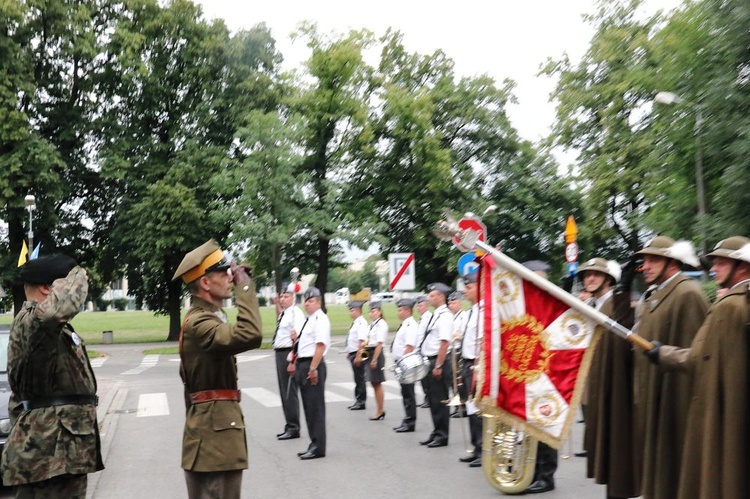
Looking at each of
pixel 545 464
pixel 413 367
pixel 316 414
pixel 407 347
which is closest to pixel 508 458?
pixel 545 464

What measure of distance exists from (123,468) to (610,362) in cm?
615

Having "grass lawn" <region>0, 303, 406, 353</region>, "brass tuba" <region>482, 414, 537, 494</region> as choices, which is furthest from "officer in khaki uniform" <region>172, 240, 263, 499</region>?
"grass lawn" <region>0, 303, 406, 353</region>

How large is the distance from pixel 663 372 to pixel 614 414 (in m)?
0.95

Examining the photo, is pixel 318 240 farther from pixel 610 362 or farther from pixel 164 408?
pixel 610 362

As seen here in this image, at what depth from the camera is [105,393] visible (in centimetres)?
1934

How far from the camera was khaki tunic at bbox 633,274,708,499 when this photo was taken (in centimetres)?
604

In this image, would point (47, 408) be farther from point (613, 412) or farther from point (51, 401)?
point (613, 412)

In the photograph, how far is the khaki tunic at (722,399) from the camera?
17.0 ft

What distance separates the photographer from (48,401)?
504 cm

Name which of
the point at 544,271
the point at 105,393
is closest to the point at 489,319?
the point at 544,271

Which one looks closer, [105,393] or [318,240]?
[105,393]

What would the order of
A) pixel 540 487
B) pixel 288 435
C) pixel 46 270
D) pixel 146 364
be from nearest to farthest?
pixel 46 270 → pixel 540 487 → pixel 288 435 → pixel 146 364

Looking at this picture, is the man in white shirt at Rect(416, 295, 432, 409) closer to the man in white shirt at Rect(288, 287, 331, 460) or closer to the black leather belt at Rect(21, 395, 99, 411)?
the man in white shirt at Rect(288, 287, 331, 460)

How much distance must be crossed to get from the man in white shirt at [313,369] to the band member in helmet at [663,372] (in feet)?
16.5
